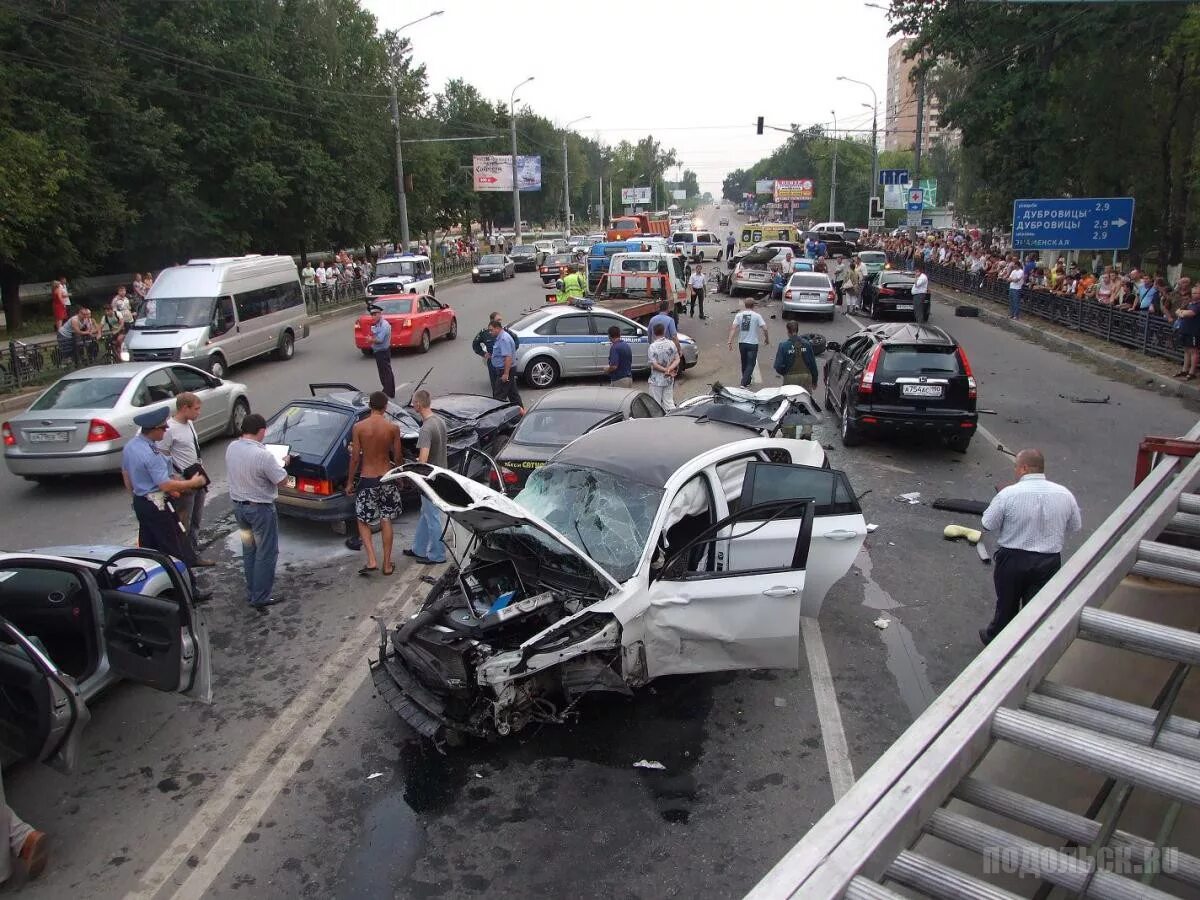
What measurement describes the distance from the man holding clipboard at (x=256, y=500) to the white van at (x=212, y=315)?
36.1 ft

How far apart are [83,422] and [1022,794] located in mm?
11110

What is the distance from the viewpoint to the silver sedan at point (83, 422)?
10.8 metres

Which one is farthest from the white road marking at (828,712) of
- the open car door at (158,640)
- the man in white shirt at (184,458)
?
the man in white shirt at (184,458)

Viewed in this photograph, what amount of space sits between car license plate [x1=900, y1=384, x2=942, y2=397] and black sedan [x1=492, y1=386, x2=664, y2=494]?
3.51 metres

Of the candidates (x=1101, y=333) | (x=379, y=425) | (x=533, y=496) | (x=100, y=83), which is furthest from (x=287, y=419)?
(x=100, y=83)

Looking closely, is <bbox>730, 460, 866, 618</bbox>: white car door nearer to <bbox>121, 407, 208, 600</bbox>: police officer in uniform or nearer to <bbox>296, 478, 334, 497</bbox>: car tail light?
<bbox>296, 478, 334, 497</bbox>: car tail light

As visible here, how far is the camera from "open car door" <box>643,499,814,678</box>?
5.35 meters

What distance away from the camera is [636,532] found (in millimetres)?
5664

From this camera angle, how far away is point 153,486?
7461mm

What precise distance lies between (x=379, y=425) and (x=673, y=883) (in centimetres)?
498

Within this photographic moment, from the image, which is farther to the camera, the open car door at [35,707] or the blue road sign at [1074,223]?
the blue road sign at [1074,223]

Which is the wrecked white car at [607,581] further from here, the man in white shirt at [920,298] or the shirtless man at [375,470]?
the man in white shirt at [920,298]

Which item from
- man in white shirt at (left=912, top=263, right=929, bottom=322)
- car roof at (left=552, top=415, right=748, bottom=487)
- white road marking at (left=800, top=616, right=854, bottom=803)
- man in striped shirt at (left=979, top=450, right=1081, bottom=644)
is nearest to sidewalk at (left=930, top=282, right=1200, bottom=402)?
man in white shirt at (left=912, top=263, right=929, bottom=322)

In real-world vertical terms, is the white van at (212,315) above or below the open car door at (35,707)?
above
